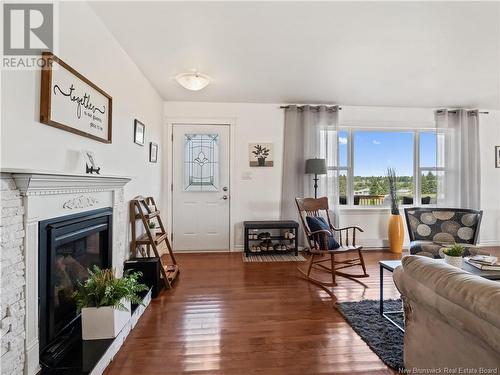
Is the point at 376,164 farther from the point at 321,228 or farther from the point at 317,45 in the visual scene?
A: the point at 317,45

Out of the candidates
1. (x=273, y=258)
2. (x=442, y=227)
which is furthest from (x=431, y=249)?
(x=273, y=258)

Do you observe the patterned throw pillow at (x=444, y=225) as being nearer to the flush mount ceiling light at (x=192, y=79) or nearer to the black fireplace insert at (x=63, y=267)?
the flush mount ceiling light at (x=192, y=79)

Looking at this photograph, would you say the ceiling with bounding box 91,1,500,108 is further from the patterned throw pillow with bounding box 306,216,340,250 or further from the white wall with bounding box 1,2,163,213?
the patterned throw pillow with bounding box 306,216,340,250

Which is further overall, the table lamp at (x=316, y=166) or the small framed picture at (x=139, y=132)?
the table lamp at (x=316, y=166)

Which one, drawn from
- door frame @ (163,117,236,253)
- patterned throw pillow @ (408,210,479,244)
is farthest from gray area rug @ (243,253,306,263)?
patterned throw pillow @ (408,210,479,244)

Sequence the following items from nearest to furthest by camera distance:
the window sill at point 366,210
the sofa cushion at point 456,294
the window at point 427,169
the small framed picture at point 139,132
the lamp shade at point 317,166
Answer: the sofa cushion at point 456,294 → the small framed picture at point 139,132 → the lamp shade at point 317,166 → the window sill at point 366,210 → the window at point 427,169

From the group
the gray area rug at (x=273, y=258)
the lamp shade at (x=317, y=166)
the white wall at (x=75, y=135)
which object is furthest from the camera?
the lamp shade at (x=317, y=166)

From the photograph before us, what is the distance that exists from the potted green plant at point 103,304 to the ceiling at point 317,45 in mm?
1978

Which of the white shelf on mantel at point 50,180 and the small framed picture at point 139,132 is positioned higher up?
the small framed picture at point 139,132

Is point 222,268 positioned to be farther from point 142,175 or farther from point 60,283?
point 60,283

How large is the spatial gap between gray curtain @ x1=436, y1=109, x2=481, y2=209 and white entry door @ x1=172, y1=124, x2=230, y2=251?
140 inches

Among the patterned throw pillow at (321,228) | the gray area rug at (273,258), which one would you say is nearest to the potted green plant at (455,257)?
the patterned throw pillow at (321,228)

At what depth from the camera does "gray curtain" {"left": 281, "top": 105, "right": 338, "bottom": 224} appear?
4.36 meters

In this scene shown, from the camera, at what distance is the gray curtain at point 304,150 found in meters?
4.36
